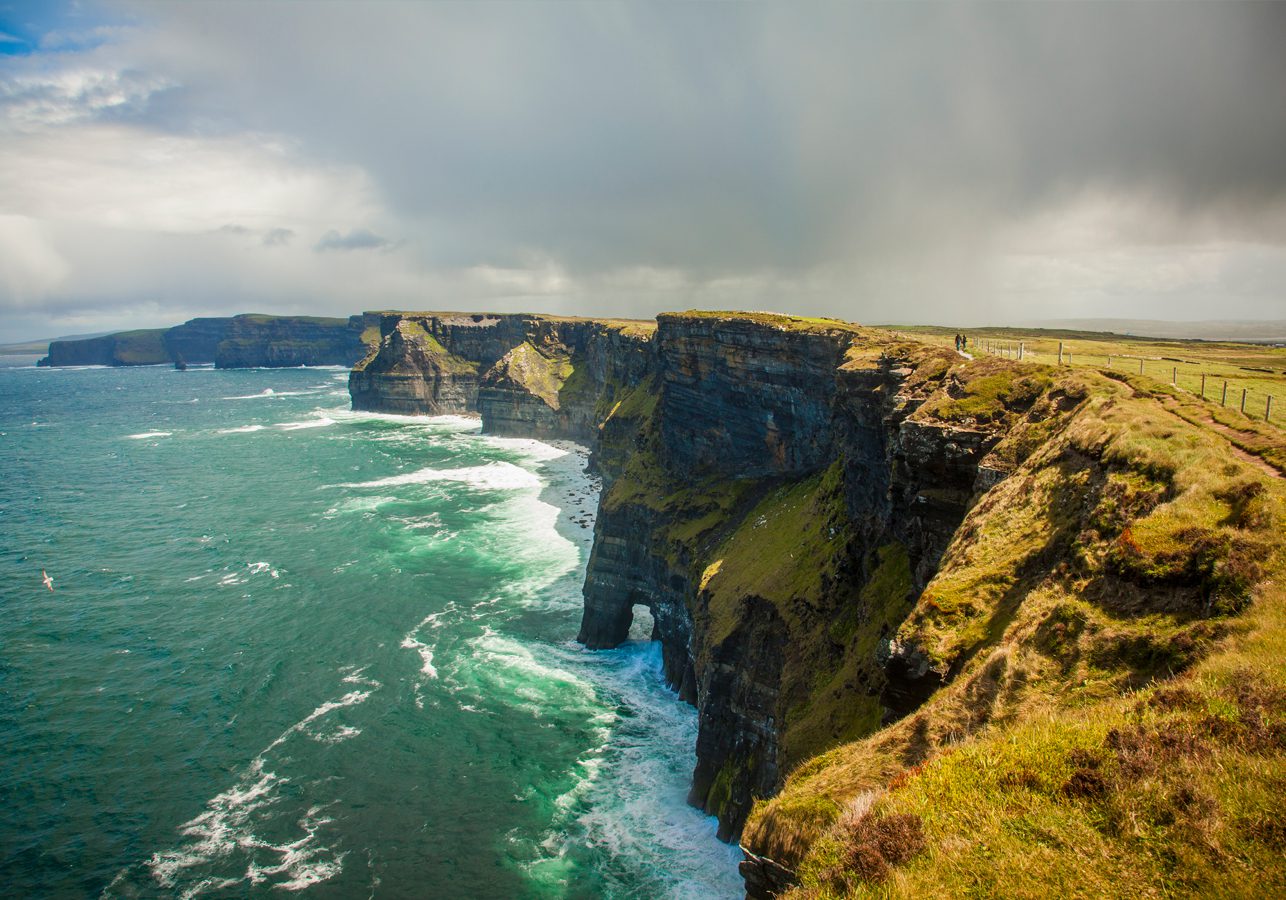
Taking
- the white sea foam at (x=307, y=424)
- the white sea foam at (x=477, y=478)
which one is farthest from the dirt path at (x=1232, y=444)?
the white sea foam at (x=307, y=424)

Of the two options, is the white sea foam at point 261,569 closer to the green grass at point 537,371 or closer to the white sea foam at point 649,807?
the white sea foam at point 649,807

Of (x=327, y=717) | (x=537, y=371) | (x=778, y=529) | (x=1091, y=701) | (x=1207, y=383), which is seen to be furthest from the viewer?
(x=537, y=371)

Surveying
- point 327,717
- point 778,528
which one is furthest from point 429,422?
point 778,528

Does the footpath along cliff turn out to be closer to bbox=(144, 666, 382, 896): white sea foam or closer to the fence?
the fence

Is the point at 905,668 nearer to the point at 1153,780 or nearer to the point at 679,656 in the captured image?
the point at 1153,780

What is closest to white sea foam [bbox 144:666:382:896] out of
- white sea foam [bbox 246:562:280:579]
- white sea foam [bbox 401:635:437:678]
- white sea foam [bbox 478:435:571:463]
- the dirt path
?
white sea foam [bbox 401:635:437:678]

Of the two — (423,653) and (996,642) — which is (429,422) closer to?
(423,653)
